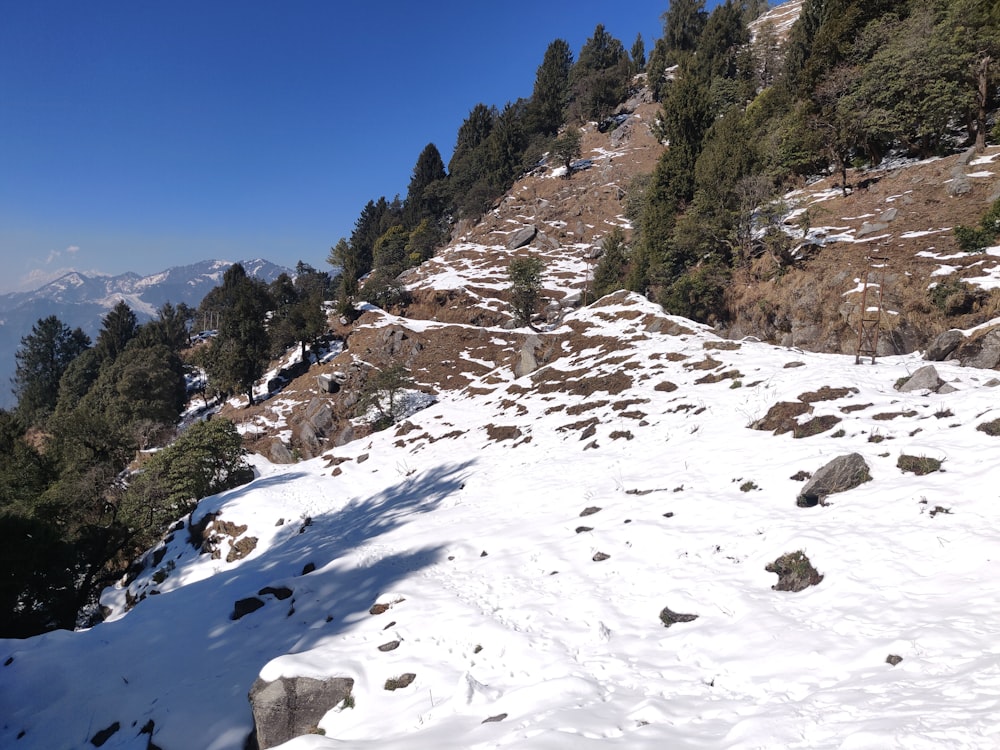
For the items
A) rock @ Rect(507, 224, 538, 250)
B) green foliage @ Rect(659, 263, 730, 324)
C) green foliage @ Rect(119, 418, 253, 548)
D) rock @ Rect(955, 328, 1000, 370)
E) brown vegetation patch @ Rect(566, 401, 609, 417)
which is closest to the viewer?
rock @ Rect(955, 328, 1000, 370)

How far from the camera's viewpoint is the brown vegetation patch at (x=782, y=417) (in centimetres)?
1261

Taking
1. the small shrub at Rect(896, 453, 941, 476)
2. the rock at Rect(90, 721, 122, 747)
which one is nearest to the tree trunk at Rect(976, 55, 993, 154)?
the small shrub at Rect(896, 453, 941, 476)

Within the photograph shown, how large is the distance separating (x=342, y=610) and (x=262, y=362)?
58.0m

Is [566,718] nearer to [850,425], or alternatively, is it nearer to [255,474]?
[850,425]

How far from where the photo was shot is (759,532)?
8609mm

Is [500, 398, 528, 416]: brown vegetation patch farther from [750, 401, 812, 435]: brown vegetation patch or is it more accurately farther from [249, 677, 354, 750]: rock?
[249, 677, 354, 750]: rock

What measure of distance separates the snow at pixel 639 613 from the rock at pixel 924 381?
1.77 feet

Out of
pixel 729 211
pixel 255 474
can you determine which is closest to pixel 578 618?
pixel 729 211

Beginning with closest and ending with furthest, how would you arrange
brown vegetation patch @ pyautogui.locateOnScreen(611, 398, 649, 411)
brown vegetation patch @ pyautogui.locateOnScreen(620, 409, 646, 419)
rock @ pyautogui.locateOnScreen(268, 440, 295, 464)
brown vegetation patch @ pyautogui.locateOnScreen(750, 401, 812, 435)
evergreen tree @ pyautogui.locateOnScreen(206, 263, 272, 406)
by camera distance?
brown vegetation patch @ pyautogui.locateOnScreen(750, 401, 812, 435), brown vegetation patch @ pyautogui.locateOnScreen(620, 409, 646, 419), brown vegetation patch @ pyautogui.locateOnScreen(611, 398, 649, 411), rock @ pyautogui.locateOnScreen(268, 440, 295, 464), evergreen tree @ pyautogui.locateOnScreen(206, 263, 272, 406)

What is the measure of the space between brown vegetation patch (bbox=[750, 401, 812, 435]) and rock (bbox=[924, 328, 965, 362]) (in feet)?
23.9

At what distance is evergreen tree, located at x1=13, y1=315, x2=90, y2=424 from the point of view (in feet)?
239

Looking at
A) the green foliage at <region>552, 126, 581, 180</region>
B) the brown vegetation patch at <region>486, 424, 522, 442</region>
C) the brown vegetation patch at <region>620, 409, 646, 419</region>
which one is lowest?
the brown vegetation patch at <region>486, 424, 522, 442</region>

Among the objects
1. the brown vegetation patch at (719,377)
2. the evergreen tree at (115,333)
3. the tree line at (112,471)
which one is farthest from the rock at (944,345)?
the evergreen tree at (115,333)

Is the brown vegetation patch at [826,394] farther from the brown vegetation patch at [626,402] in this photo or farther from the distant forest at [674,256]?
the distant forest at [674,256]
